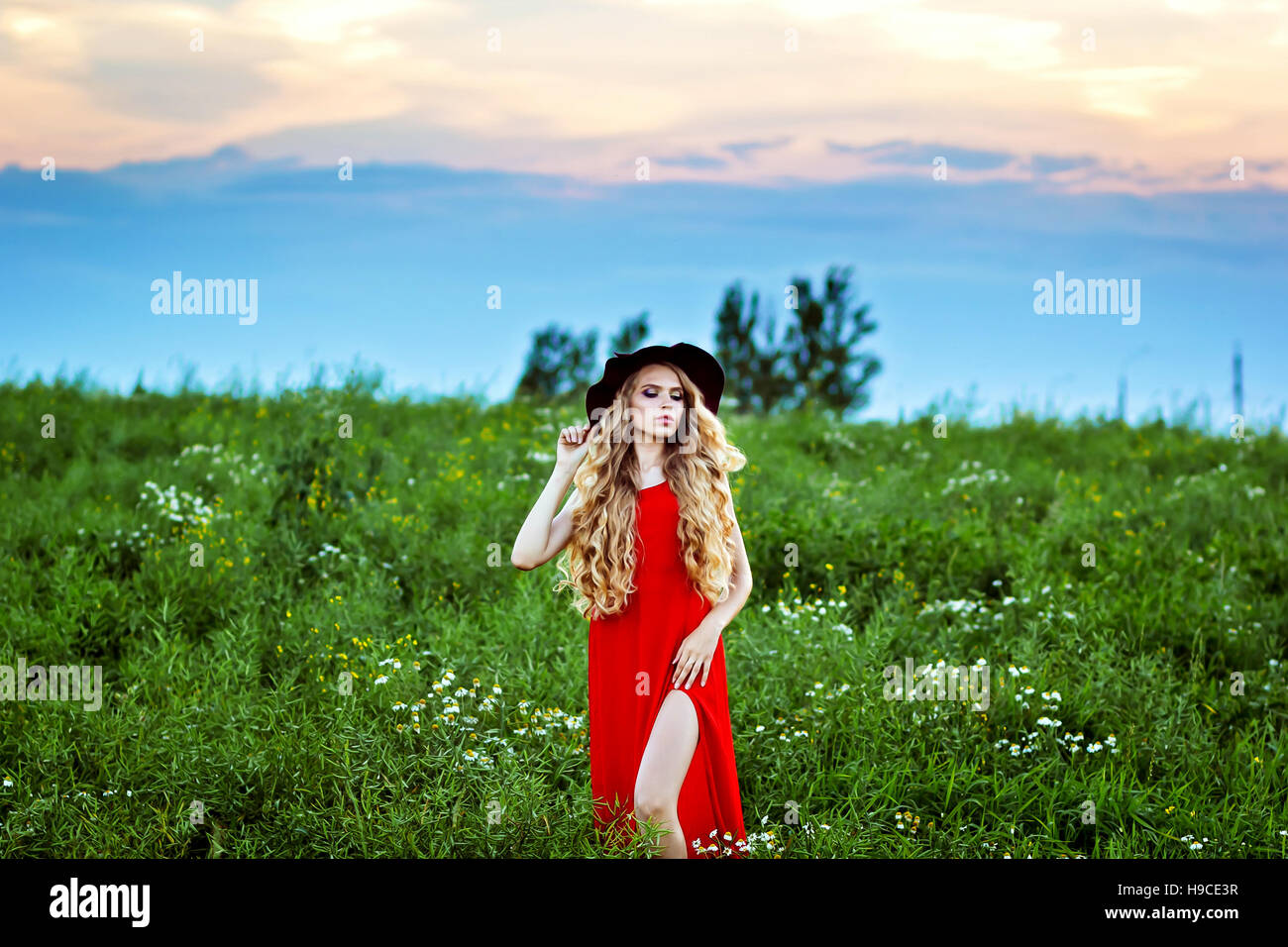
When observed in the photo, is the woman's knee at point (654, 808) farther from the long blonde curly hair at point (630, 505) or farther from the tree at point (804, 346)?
the tree at point (804, 346)

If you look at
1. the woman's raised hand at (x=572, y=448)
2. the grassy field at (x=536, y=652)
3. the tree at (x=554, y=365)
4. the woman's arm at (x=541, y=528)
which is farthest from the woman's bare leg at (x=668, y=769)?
the tree at (x=554, y=365)

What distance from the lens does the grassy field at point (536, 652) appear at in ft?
17.5

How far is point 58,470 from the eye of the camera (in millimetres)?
11109

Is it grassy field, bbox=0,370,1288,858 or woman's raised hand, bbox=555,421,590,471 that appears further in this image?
grassy field, bbox=0,370,1288,858

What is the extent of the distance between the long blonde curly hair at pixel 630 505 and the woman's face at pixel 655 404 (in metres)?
0.04

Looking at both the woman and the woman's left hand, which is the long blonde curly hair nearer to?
the woman

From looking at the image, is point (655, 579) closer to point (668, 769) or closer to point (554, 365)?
point (668, 769)

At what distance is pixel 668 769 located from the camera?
4352 millimetres

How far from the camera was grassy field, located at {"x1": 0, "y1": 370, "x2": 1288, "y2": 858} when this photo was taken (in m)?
5.34

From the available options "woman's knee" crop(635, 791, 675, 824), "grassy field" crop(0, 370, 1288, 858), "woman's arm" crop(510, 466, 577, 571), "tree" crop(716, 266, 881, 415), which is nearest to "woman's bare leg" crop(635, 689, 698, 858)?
"woman's knee" crop(635, 791, 675, 824)

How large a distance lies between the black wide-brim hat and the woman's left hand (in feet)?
3.60

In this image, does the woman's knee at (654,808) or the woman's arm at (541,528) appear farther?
the woman's arm at (541,528)

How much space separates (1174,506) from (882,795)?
642cm
